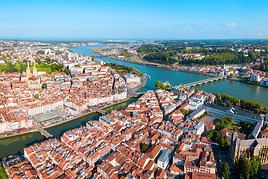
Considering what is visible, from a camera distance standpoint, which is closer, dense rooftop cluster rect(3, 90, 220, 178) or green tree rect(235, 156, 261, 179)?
green tree rect(235, 156, 261, 179)

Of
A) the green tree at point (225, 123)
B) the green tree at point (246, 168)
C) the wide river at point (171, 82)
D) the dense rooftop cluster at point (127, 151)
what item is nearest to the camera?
the green tree at point (246, 168)

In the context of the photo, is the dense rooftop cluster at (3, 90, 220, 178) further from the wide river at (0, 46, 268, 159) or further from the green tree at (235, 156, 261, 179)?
the wide river at (0, 46, 268, 159)

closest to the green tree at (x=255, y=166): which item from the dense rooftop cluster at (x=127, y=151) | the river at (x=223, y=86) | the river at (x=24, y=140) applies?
the dense rooftop cluster at (x=127, y=151)

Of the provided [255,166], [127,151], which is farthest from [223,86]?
[127,151]

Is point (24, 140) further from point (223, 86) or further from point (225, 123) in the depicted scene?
point (223, 86)

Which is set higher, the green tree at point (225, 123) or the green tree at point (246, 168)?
the green tree at point (225, 123)

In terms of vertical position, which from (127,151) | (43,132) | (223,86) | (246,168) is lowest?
(43,132)

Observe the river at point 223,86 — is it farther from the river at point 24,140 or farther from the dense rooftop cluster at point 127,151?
the river at point 24,140

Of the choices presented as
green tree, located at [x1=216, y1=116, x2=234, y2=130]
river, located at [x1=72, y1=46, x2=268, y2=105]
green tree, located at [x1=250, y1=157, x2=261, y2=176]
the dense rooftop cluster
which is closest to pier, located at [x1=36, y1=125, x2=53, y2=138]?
the dense rooftop cluster

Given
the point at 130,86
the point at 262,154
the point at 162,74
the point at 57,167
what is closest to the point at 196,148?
the point at 262,154

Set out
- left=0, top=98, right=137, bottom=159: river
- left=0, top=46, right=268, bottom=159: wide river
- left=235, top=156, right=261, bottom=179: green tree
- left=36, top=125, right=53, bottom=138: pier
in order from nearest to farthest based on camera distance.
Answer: left=235, top=156, right=261, bottom=179: green tree → left=0, top=98, right=137, bottom=159: river → left=0, top=46, right=268, bottom=159: wide river → left=36, top=125, right=53, bottom=138: pier

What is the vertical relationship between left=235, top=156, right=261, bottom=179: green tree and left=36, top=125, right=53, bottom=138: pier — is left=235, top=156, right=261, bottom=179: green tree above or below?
above

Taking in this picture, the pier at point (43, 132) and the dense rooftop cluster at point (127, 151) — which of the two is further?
the pier at point (43, 132)
